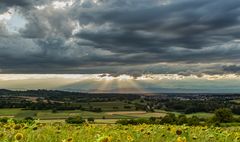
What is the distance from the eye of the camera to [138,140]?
12047mm

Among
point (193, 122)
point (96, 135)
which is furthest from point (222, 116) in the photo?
point (96, 135)

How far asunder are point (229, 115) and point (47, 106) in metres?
89.7

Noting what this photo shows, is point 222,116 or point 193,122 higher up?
point 193,122

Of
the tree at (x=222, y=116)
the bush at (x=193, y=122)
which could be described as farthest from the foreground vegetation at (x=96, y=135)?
the tree at (x=222, y=116)

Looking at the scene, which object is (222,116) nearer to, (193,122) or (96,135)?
(193,122)

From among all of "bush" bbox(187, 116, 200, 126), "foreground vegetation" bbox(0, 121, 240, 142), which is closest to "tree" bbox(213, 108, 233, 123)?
"bush" bbox(187, 116, 200, 126)

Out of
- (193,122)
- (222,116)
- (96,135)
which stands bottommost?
(222,116)

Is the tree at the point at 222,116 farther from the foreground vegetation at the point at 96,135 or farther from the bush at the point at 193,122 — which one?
the foreground vegetation at the point at 96,135

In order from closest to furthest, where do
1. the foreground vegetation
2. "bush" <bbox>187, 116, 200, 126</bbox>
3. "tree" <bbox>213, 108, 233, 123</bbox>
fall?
the foreground vegetation, "bush" <bbox>187, 116, 200, 126</bbox>, "tree" <bbox>213, 108, 233, 123</bbox>

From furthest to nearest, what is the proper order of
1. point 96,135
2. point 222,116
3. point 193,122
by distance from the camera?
point 222,116 → point 193,122 → point 96,135

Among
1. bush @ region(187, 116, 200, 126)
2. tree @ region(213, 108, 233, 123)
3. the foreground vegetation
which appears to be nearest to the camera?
the foreground vegetation

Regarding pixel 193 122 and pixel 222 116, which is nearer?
pixel 193 122

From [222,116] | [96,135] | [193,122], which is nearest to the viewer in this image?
[96,135]

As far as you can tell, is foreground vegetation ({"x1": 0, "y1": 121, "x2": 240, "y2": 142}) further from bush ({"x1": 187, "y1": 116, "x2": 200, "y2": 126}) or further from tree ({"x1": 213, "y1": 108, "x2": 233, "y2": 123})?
tree ({"x1": 213, "y1": 108, "x2": 233, "y2": 123})
